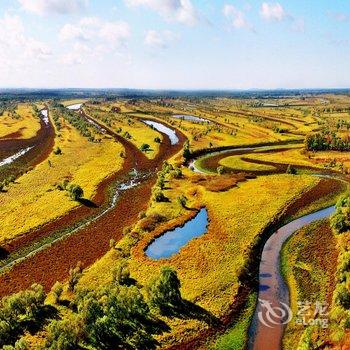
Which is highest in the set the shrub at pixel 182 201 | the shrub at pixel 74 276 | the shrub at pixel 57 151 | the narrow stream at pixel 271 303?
the shrub at pixel 57 151

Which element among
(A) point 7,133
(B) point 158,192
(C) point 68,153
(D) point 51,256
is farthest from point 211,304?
(A) point 7,133

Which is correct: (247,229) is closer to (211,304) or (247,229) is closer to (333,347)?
(211,304)

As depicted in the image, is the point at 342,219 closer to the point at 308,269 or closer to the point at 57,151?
the point at 308,269

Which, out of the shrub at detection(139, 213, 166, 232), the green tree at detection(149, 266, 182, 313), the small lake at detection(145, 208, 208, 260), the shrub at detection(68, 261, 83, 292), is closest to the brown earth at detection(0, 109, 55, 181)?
the shrub at detection(139, 213, 166, 232)

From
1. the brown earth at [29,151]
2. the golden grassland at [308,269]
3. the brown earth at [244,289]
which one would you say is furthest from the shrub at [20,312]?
the brown earth at [29,151]

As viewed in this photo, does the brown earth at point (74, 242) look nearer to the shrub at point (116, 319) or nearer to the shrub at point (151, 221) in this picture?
the shrub at point (151, 221)

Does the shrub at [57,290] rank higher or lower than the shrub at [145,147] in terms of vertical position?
lower
